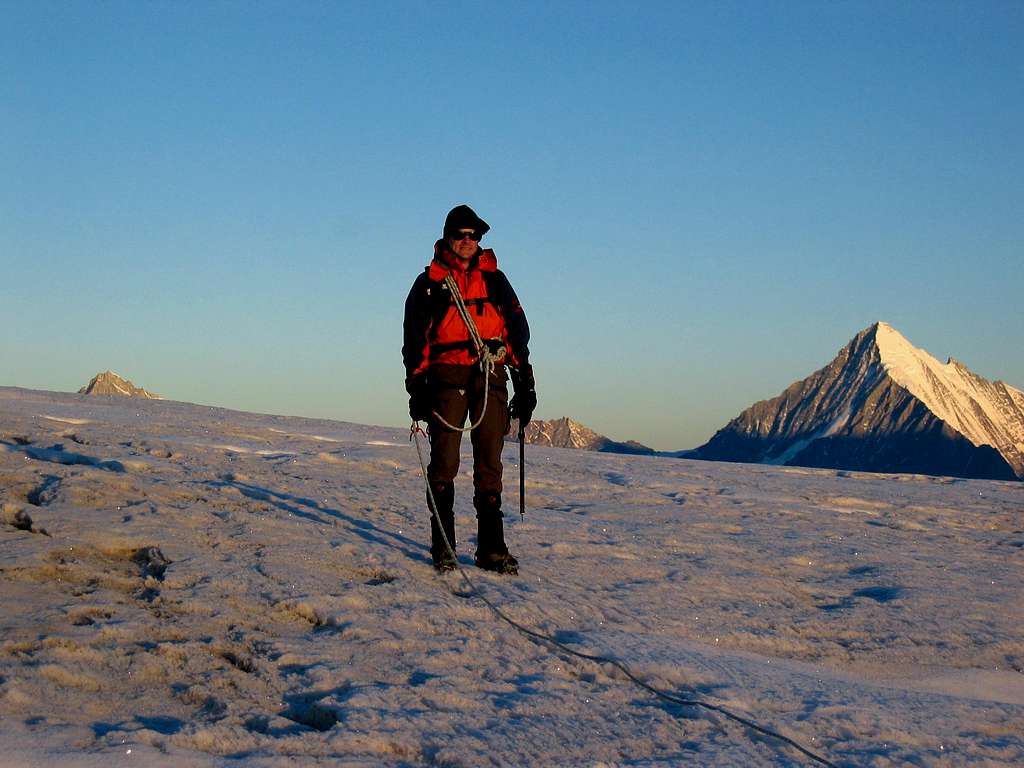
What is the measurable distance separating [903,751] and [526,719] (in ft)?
5.27

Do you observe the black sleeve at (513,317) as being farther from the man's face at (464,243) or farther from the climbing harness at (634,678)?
the climbing harness at (634,678)

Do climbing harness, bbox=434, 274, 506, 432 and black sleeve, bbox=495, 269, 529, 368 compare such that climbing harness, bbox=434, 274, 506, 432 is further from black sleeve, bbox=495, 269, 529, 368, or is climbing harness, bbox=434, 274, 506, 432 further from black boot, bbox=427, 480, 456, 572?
black boot, bbox=427, 480, 456, 572

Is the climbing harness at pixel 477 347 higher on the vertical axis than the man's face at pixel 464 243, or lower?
lower

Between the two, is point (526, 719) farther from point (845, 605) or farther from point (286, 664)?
point (845, 605)

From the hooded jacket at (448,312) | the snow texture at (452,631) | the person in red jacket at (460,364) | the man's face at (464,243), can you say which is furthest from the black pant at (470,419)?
the man's face at (464,243)

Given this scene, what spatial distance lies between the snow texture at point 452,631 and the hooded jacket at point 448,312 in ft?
4.78

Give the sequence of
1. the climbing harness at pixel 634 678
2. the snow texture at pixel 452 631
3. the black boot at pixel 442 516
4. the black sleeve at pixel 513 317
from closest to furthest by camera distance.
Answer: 1. the snow texture at pixel 452 631
2. the climbing harness at pixel 634 678
3. the black boot at pixel 442 516
4. the black sleeve at pixel 513 317

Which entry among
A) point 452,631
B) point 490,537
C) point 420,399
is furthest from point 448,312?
point 452,631

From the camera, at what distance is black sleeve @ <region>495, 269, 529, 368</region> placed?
730 cm

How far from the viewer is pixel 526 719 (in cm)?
430

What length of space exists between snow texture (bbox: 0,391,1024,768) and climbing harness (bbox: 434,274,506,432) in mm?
1045

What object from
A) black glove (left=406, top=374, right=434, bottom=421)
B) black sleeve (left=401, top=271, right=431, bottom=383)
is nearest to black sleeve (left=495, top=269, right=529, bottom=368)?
black sleeve (left=401, top=271, right=431, bottom=383)

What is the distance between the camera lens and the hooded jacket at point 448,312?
7.05 metres

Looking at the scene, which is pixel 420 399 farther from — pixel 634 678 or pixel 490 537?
pixel 634 678
